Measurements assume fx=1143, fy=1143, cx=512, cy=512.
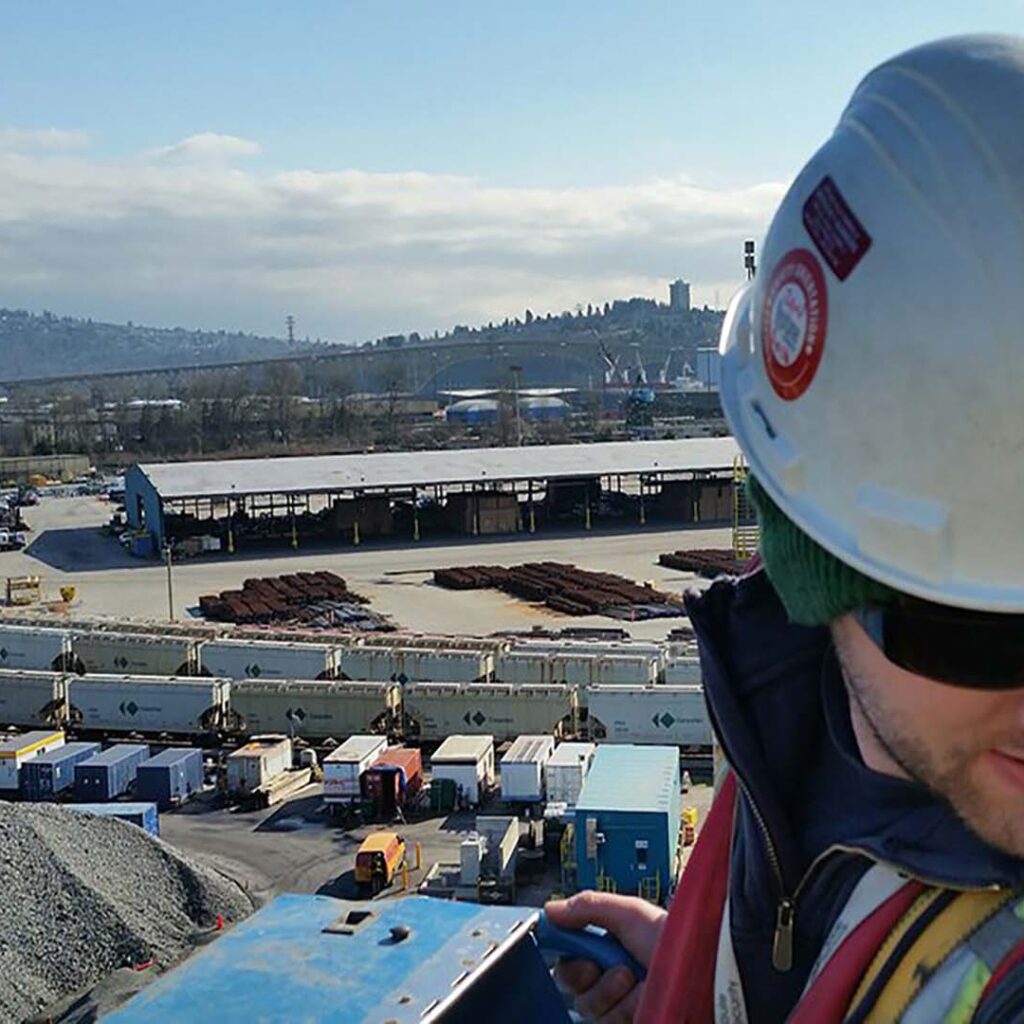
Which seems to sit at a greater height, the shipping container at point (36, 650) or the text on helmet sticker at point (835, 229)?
the text on helmet sticker at point (835, 229)

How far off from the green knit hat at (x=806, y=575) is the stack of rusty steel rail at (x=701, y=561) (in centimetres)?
3158

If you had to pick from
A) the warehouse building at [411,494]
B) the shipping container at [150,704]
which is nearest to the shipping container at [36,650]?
the shipping container at [150,704]

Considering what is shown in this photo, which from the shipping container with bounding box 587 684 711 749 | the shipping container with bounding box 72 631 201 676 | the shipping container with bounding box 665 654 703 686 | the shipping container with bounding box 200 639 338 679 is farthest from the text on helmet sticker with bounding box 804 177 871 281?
the shipping container with bounding box 72 631 201 676

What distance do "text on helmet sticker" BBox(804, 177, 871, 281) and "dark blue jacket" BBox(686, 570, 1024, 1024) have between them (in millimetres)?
568

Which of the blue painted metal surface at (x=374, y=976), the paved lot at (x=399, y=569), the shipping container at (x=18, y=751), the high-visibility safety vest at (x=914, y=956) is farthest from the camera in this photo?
the paved lot at (x=399, y=569)

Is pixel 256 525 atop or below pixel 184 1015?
below

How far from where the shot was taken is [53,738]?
18953mm

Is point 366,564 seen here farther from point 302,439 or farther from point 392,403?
Result: point 392,403

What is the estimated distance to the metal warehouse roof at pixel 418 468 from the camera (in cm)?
3991

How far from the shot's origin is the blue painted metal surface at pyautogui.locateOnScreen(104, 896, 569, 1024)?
2203 millimetres

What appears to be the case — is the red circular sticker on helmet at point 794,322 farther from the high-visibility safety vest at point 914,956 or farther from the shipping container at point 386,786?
the shipping container at point 386,786

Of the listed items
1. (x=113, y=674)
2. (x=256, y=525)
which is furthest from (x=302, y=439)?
(x=113, y=674)

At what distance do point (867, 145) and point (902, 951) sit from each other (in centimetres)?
81

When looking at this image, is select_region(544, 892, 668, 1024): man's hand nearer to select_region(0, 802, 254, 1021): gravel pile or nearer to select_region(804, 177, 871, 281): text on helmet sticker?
select_region(804, 177, 871, 281): text on helmet sticker
